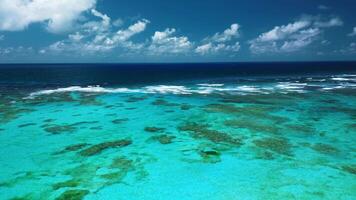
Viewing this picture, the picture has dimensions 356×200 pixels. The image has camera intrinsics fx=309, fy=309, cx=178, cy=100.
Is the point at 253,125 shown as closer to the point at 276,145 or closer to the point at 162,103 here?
the point at 276,145

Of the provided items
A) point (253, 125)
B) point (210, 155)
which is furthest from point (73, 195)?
point (253, 125)

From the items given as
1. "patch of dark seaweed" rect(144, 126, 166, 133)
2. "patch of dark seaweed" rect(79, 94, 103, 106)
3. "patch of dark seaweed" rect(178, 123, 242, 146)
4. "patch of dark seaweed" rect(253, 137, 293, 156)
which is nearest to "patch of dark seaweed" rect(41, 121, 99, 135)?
"patch of dark seaweed" rect(144, 126, 166, 133)

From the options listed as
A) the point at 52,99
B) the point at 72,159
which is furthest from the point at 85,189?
the point at 52,99

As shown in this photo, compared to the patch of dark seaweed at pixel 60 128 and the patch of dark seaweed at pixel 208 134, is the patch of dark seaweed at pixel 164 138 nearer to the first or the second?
the patch of dark seaweed at pixel 208 134

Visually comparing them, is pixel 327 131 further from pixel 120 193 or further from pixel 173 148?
pixel 120 193

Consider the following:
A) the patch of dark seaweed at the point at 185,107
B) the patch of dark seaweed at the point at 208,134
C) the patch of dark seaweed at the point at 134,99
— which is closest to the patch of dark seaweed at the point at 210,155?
the patch of dark seaweed at the point at 208,134

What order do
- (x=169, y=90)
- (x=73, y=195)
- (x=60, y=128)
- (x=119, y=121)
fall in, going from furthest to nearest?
(x=169, y=90) → (x=119, y=121) → (x=60, y=128) → (x=73, y=195)
